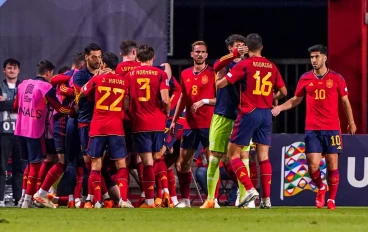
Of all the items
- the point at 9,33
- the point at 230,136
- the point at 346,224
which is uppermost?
the point at 9,33

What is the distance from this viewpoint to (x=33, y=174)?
1631 cm

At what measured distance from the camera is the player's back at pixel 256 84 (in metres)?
14.3

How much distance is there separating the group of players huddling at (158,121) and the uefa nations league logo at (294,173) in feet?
5.06

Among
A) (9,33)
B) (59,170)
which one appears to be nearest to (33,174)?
(59,170)

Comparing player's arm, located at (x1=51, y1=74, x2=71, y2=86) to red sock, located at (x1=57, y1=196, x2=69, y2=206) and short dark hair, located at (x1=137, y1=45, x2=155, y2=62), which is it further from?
red sock, located at (x1=57, y1=196, x2=69, y2=206)

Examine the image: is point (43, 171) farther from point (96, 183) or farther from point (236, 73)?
point (236, 73)

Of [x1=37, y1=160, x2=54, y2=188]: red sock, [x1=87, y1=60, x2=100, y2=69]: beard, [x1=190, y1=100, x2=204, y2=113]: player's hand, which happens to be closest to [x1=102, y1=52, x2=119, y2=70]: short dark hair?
[x1=87, y1=60, x2=100, y2=69]: beard

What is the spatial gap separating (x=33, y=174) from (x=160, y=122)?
203 centimetres

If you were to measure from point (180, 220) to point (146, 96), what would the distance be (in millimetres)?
3533

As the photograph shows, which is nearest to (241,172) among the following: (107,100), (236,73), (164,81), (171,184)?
(236,73)

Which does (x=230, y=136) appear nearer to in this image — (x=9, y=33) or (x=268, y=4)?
(x=9, y=33)

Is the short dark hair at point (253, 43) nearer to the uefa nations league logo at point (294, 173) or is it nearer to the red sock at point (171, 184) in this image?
the red sock at point (171, 184)

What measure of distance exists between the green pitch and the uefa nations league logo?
3.50m

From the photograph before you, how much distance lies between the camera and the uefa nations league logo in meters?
18.0
